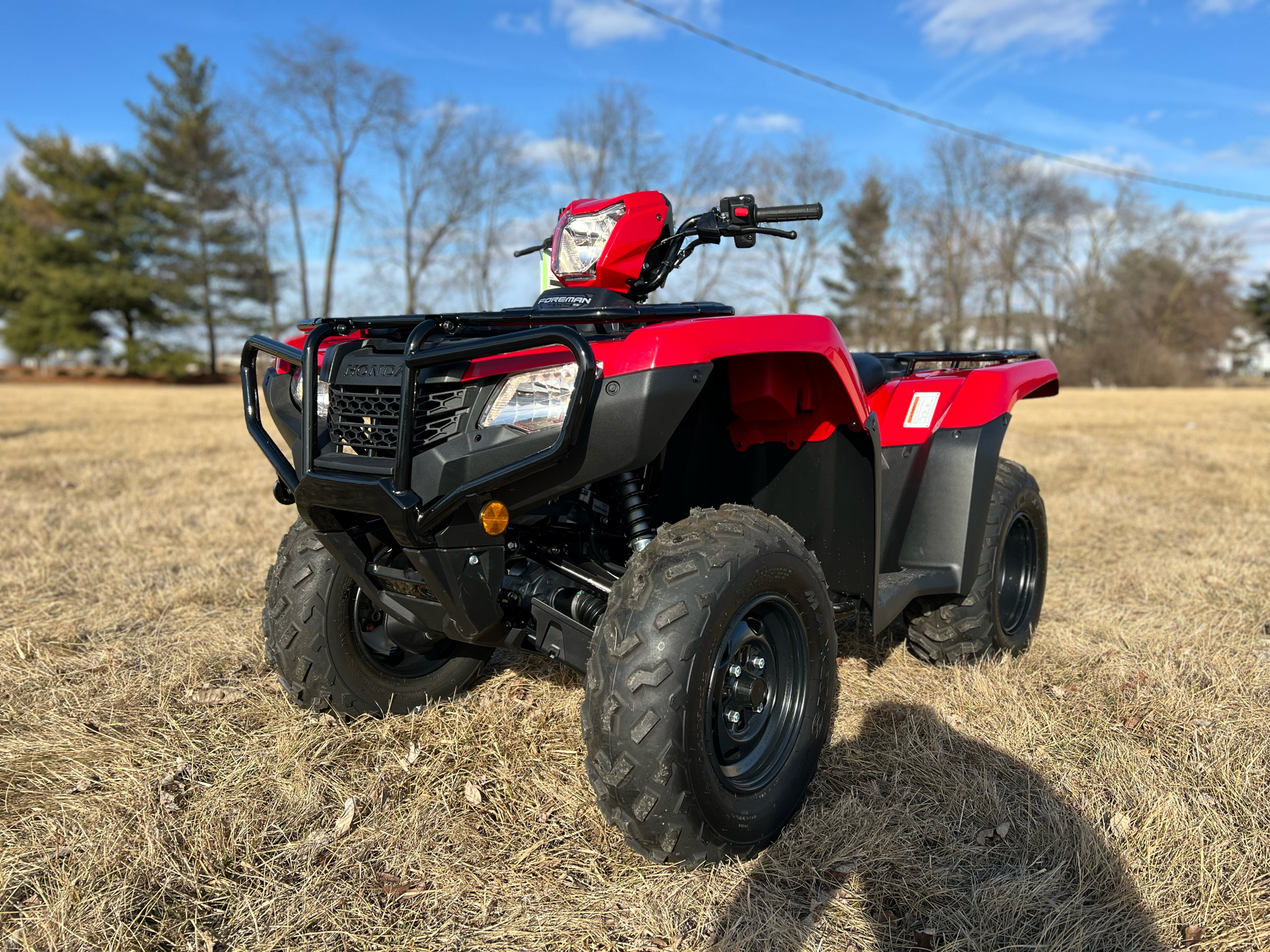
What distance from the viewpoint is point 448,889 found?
2.21m

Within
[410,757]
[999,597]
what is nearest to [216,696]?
[410,757]

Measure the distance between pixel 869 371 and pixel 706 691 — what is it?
1599 mm

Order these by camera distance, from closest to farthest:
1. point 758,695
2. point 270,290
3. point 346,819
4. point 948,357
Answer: point 758,695
point 346,819
point 948,357
point 270,290

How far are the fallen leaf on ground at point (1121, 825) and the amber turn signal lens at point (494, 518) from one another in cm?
187

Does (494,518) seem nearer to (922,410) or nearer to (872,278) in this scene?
(922,410)

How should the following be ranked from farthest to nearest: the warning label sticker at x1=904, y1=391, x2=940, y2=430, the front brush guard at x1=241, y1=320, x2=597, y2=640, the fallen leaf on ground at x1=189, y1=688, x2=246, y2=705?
the warning label sticker at x1=904, y1=391, x2=940, y2=430 < the fallen leaf on ground at x1=189, y1=688, x2=246, y2=705 < the front brush guard at x1=241, y1=320, x2=597, y2=640

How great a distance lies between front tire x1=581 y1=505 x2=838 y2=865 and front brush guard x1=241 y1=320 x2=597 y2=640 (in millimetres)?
372

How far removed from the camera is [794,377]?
261cm

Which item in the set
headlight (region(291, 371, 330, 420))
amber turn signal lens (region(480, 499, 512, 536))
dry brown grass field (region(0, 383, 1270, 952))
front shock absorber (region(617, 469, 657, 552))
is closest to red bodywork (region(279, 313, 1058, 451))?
headlight (region(291, 371, 330, 420))

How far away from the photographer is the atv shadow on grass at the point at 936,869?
6.80 feet

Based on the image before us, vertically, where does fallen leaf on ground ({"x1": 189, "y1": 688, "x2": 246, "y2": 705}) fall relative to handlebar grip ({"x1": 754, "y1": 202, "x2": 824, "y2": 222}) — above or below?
below

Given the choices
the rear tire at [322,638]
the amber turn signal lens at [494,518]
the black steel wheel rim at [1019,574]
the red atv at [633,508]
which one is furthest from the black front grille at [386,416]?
the black steel wheel rim at [1019,574]

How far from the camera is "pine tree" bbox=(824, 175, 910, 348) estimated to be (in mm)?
39281

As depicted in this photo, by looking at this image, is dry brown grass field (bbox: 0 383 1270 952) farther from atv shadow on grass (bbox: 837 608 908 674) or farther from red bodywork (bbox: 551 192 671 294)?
red bodywork (bbox: 551 192 671 294)
